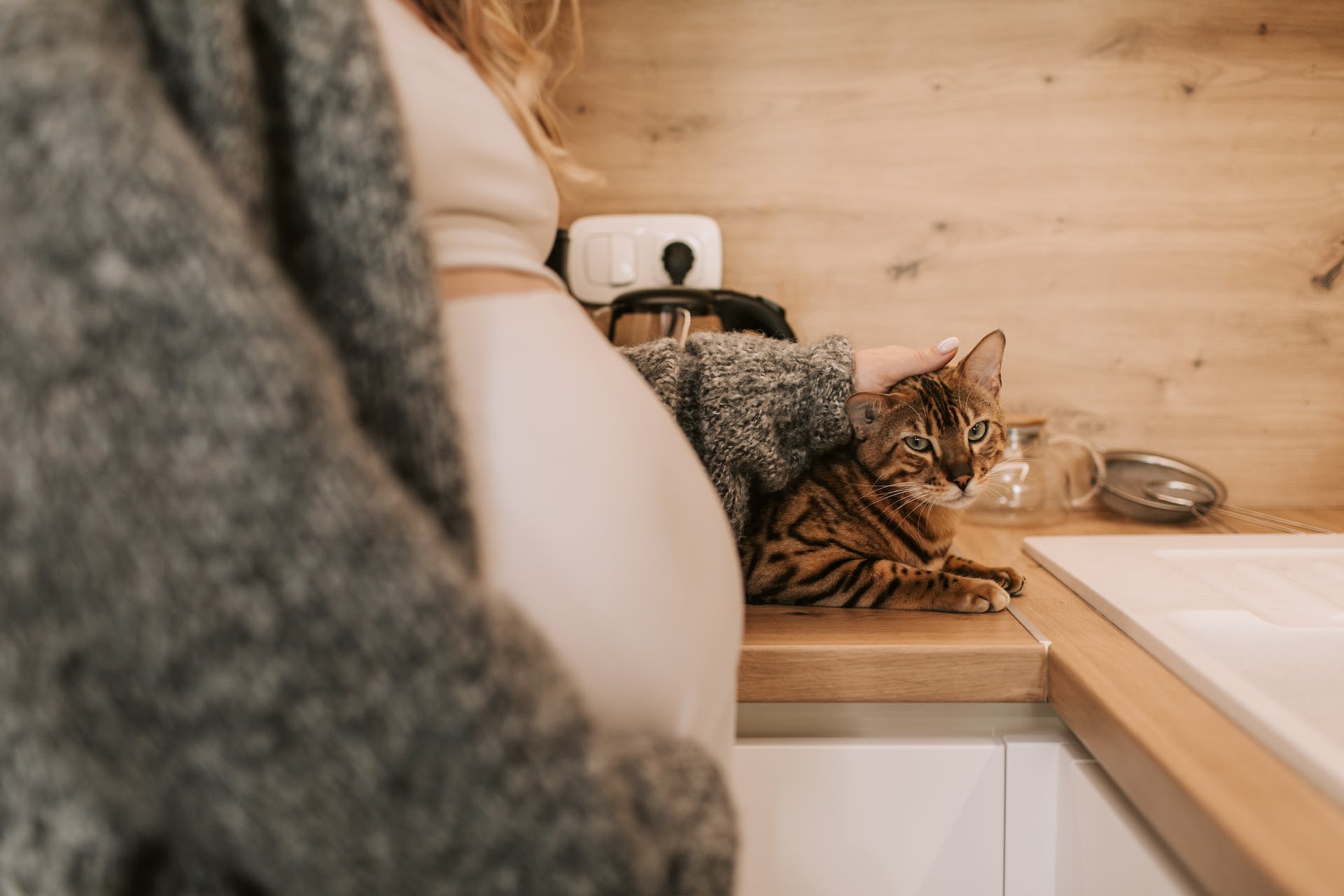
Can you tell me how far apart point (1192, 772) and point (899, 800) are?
0.29 meters

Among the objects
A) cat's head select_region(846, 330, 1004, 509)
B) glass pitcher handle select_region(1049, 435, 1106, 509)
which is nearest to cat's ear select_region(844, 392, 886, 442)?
cat's head select_region(846, 330, 1004, 509)

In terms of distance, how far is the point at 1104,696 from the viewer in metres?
0.60

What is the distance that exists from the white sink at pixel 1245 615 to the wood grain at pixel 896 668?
12 cm

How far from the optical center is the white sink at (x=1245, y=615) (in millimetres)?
536

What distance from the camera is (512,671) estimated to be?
305 mm

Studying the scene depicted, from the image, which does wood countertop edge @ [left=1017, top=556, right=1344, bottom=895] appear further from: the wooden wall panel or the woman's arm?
the wooden wall panel

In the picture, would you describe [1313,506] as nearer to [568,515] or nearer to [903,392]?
[903,392]

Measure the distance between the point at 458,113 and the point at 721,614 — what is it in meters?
0.33

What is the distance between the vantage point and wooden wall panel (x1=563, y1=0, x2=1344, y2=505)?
119 cm

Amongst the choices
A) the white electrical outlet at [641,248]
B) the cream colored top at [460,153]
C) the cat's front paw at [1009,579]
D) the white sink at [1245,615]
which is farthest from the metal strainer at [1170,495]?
the cream colored top at [460,153]

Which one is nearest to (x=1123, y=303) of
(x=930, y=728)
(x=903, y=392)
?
(x=903, y=392)

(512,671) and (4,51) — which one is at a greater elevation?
(4,51)

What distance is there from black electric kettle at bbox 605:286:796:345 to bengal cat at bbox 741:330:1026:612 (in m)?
0.21

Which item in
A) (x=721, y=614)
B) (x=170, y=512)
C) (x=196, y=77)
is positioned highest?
(x=196, y=77)
